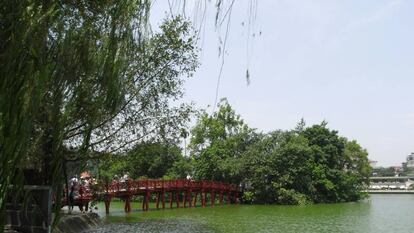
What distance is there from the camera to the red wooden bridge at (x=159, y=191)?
786 inches

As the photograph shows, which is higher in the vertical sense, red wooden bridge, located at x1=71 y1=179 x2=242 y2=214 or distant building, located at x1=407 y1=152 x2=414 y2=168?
distant building, located at x1=407 y1=152 x2=414 y2=168

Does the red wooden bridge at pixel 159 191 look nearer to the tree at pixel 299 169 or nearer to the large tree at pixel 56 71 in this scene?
the tree at pixel 299 169

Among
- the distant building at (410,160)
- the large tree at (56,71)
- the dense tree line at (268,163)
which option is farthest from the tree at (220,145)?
the distant building at (410,160)

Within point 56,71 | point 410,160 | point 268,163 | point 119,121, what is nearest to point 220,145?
point 268,163

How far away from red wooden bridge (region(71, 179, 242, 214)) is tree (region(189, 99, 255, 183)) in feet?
4.46

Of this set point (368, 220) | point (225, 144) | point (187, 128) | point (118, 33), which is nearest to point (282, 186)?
point (225, 144)

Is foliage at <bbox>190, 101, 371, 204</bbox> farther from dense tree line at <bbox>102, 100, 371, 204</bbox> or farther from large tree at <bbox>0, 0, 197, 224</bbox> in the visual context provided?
large tree at <bbox>0, 0, 197, 224</bbox>

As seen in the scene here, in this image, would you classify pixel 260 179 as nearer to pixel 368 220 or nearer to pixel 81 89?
pixel 368 220

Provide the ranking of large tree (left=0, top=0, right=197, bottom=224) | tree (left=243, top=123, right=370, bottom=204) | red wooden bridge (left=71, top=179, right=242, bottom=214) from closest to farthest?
large tree (left=0, top=0, right=197, bottom=224)
red wooden bridge (left=71, top=179, right=242, bottom=214)
tree (left=243, top=123, right=370, bottom=204)

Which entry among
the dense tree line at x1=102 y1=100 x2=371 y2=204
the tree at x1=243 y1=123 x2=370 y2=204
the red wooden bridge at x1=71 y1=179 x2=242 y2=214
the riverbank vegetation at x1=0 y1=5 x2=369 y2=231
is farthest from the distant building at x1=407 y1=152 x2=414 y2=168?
the red wooden bridge at x1=71 y1=179 x2=242 y2=214

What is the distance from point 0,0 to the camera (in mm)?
1976

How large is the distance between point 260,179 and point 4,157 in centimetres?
2974

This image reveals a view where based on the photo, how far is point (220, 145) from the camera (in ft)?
113

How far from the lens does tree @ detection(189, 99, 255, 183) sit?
1290 inches
